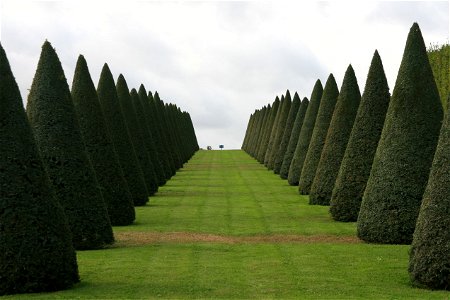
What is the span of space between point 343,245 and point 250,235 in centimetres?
352

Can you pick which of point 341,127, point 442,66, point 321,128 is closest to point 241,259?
point 341,127

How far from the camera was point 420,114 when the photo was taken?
74.7 ft

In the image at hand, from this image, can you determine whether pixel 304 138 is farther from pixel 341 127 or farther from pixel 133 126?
pixel 341 127

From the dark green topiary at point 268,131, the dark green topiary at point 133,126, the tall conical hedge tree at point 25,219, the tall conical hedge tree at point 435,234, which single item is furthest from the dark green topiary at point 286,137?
the tall conical hedge tree at point 25,219

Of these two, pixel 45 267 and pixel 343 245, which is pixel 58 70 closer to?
pixel 45 267

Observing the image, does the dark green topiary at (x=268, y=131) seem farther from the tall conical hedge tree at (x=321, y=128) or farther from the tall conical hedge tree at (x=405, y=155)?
the tall conical hedge tree at (x=405, y=155)

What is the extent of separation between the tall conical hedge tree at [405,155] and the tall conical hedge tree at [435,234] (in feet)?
20.1

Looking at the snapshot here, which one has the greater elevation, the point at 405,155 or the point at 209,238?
the point at 405,155

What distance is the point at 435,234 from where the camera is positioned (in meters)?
16.0

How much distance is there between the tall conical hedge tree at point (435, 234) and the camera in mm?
15859

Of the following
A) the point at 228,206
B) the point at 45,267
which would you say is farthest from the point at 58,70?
the point at 228,206

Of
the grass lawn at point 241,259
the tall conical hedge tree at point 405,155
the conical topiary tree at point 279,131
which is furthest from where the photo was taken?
the conical topiary tree at point 279,131

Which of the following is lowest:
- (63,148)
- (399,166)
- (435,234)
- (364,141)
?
(435,234)

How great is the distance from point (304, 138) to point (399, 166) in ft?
73.8
